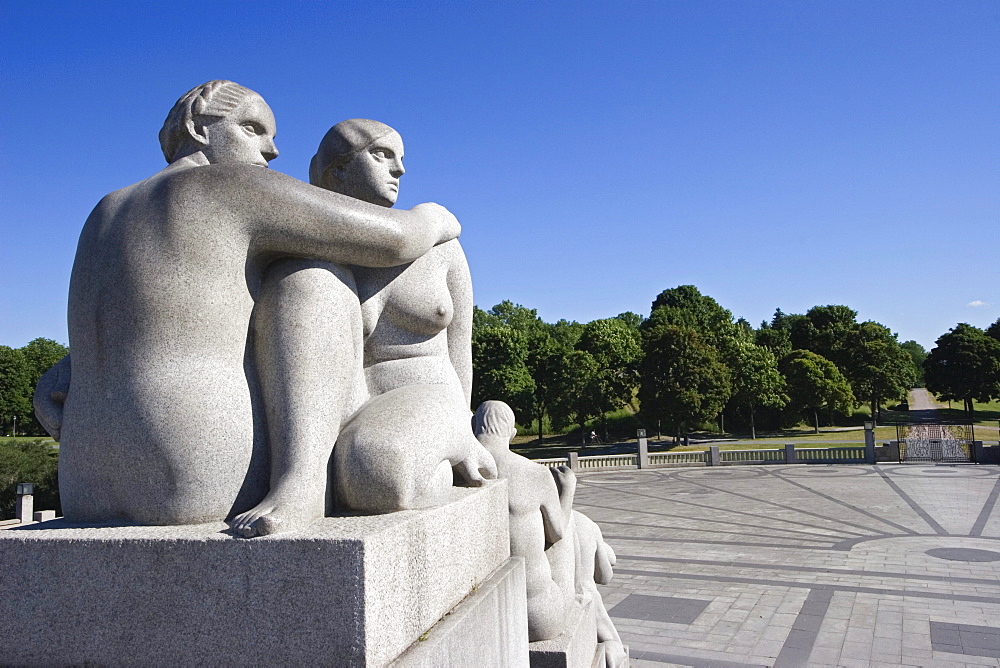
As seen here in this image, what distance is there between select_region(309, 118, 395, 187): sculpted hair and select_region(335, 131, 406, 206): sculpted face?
2 centimetres

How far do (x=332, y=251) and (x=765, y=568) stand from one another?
11916 mm

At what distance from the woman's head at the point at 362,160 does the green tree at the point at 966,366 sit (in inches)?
2588

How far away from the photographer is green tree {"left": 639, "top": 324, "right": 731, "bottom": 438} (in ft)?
130

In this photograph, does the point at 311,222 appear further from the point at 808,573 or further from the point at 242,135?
the point at 808,573

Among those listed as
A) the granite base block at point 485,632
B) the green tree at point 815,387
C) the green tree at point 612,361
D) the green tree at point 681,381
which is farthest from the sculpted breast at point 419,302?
the green tree at point 815,387

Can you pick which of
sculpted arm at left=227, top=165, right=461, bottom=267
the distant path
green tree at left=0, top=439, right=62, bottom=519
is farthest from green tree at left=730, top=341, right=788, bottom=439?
sculpted arm at left=227, top=165, right=461, bottom=267

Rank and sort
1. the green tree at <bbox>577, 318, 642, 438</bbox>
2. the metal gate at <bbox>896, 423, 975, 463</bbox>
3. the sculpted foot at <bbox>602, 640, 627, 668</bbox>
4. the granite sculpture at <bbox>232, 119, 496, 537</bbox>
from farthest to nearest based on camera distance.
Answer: the green tree at <bbox>577, 318, 642, 438</bbox> → the metal gate at <bbox>896, 423, 975, 463</bbox> → the sculpted foot at <bbox>602, 640, 627, 668</bbox> → the granite sculpture at <bbox>232, 119, 496, 537</bbox>

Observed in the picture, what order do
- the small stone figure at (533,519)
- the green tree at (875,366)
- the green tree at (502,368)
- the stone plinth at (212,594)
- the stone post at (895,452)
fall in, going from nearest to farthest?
1. the stone plinth at (212,594)
2. the small stone figure at (533,519)
3. the stone post at (895,452)
4. the green tree at (502,368)
5. the green tree at (875,366)

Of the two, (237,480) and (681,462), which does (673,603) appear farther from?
(681,462)

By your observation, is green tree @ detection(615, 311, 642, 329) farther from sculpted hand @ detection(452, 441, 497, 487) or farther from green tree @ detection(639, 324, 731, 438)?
sculpted hand @ detection(452, 441, 497, 487)

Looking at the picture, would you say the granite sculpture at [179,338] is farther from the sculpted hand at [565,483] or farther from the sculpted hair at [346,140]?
the sculpted hand at [565,483]

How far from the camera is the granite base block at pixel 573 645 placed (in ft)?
13.7

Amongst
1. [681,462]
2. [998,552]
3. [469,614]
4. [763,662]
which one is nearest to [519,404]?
[681,462]

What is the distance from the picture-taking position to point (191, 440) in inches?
99.0
